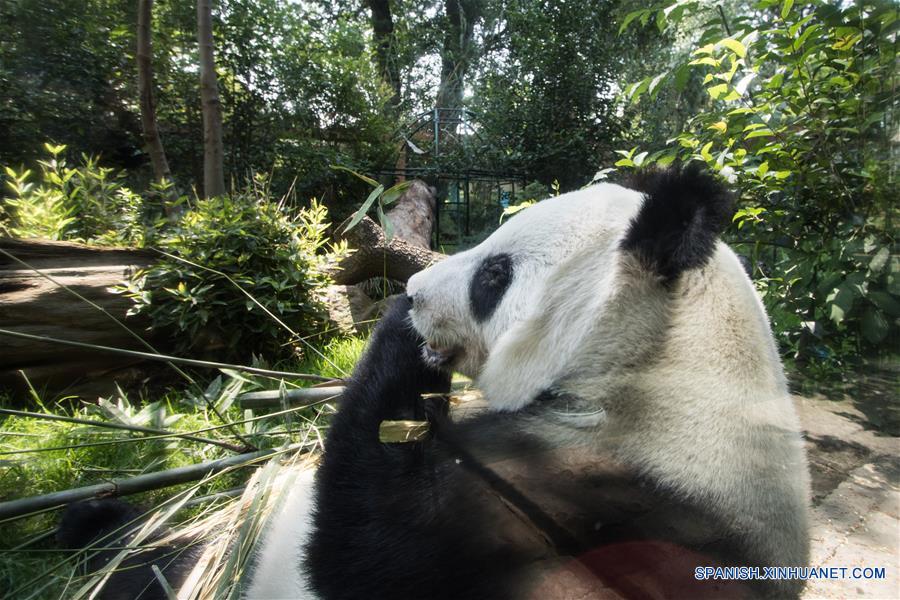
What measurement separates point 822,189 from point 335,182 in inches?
61.7

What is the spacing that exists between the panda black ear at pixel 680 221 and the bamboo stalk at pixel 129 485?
1214mm

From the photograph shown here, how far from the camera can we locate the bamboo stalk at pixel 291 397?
1.56 m

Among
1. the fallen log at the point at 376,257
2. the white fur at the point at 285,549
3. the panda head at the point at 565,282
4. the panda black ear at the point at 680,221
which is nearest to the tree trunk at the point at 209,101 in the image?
the fallen log at the point at 376,257

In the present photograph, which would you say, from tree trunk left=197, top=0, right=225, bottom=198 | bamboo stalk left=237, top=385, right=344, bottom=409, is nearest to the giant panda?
bamboo stalk left=237, top=385, right=344, bottom=409

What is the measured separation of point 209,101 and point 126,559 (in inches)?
55.9

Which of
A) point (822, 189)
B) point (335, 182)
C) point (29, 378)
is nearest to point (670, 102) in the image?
point (822, 189)

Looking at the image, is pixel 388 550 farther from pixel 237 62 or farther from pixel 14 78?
pixel 237 62

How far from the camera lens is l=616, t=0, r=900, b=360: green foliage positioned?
0.66m

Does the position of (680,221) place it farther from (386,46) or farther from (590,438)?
(386,46)

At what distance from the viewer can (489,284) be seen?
1.04 m

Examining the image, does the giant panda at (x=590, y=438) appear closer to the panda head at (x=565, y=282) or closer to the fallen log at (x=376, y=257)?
the panda head at (x=565, y=282)

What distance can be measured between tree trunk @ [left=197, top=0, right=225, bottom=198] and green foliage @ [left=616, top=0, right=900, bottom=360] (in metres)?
1.31

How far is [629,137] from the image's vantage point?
106 centimetres

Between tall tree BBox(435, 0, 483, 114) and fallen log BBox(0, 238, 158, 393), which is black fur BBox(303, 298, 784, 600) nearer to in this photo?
tall tree BBox(435, 0, 483, 114)
